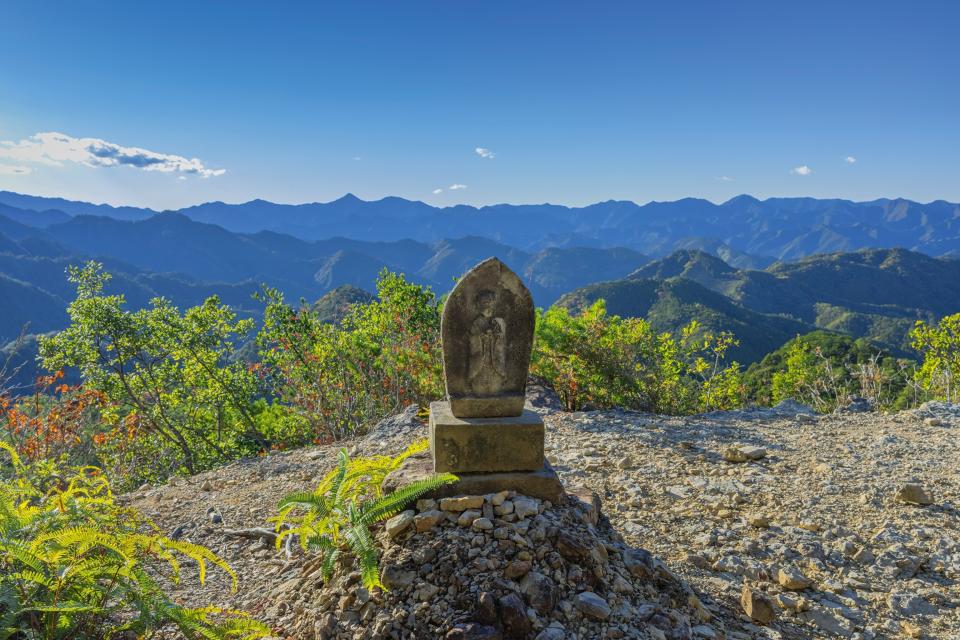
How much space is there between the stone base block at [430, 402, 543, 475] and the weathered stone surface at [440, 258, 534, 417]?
0.25 m

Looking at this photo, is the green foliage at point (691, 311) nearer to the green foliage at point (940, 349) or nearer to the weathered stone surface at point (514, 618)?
the green foliage at point (940, 349)

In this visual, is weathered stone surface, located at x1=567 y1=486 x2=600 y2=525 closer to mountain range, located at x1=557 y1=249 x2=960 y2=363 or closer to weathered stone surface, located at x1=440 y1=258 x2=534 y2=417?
weathered stone surface, located at x1=440 y1=258 x2=534 y2=417

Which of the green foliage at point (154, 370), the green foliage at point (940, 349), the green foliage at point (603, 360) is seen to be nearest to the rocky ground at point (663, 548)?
the green foliage at point (603, 360)

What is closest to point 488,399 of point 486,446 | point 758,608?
point 486,446

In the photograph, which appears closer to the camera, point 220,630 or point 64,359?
point 220,630

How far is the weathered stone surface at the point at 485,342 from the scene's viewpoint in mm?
4660

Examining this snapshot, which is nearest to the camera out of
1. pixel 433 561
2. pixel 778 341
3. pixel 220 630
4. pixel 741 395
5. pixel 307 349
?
pixel 220 630

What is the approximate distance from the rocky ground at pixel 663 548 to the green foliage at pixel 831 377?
5090 millimetres

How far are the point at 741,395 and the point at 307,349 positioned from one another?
13.9 metres

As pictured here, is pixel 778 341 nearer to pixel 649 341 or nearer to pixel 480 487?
pixel 649 341

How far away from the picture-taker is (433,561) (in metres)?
3.69

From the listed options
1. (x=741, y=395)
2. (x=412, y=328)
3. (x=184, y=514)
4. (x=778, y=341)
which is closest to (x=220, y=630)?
(x=184, y=514)

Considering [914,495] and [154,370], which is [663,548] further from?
[154,370]

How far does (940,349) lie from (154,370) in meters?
22.5
